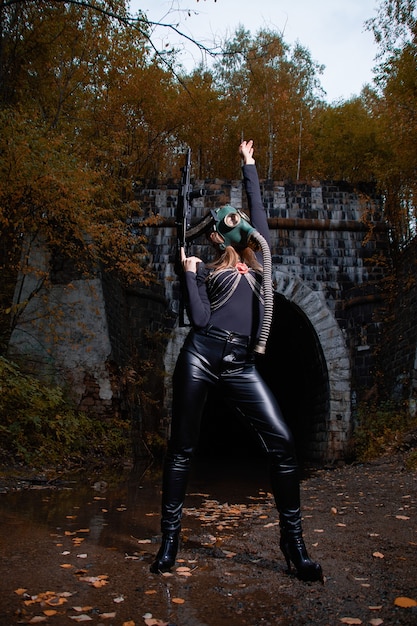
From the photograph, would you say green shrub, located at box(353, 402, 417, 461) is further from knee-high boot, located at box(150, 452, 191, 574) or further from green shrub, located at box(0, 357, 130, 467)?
knee-high boot, located at box(150, 452, 191, 574)

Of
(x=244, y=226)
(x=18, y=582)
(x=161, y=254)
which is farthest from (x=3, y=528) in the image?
(x=161, y=254)

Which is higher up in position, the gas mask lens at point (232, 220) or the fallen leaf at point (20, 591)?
the gas mask lens at point (232, 220)

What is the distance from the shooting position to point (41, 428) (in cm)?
930

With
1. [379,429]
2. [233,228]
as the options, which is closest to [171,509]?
[233,228]

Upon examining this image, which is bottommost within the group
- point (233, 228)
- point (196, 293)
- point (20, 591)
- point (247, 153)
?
point (20, 591)

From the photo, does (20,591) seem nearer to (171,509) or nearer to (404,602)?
(171,509)

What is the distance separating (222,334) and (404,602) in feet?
5.94

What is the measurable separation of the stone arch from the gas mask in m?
10.7

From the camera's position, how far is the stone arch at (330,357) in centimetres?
1394

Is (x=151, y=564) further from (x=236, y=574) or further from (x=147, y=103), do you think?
(x=147, y=103)

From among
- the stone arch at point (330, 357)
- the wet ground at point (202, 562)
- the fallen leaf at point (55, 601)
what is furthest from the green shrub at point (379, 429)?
the fallen leaf at point (55, 601)

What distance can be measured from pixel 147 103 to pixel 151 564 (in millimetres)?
18378

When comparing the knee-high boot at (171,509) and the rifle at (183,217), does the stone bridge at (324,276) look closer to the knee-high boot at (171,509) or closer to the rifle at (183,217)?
the rifle at (183,217)

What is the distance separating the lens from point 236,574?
3.43m
